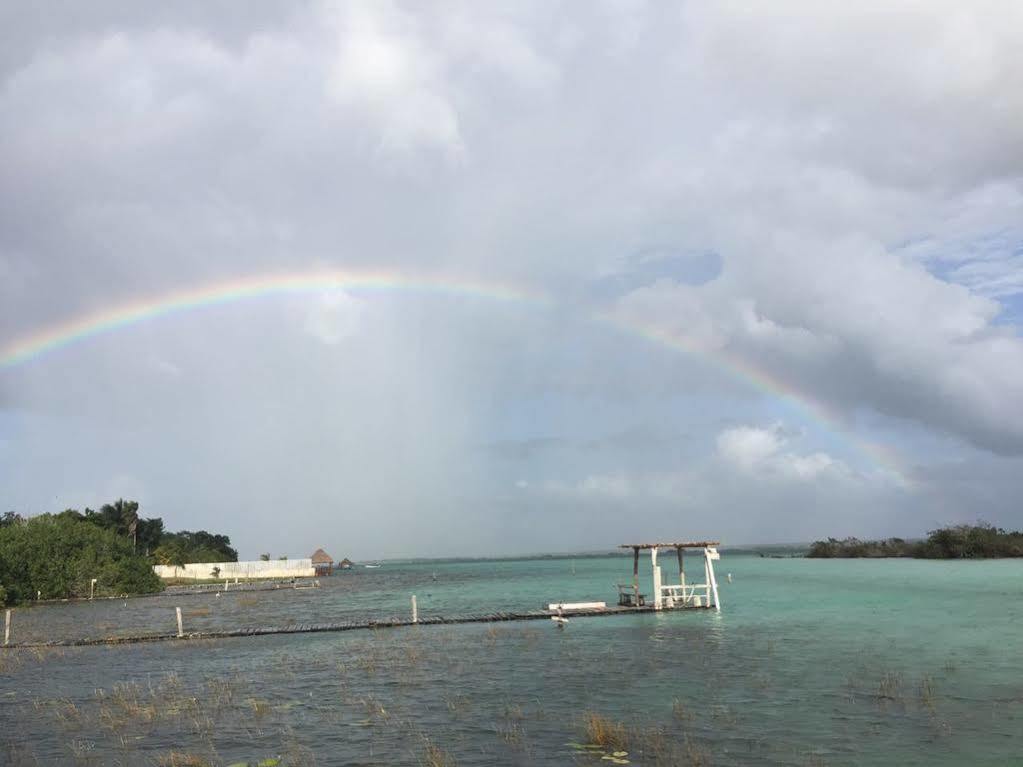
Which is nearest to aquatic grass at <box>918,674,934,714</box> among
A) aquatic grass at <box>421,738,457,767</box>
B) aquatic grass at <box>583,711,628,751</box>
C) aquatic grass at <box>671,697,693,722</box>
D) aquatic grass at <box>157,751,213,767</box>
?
aquatic grass at <box>671,697,693,722</box>

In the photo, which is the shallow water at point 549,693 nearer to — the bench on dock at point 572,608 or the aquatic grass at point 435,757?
the aquatic grass at point 435,757

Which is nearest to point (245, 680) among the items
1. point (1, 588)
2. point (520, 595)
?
point (520, 595)

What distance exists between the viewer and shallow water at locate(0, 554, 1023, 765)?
1789cm

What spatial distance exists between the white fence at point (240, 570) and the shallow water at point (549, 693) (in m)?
85.2

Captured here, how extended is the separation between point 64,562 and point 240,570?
52.0 m

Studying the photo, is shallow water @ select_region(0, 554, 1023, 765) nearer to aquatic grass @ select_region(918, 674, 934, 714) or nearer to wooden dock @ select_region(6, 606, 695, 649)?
aquatic grass @ select_region(918, 674, 934, 714)

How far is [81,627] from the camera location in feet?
178

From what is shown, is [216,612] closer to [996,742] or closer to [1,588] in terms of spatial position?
[1,588]

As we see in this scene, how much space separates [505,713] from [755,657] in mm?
13717

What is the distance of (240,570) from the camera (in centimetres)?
13800

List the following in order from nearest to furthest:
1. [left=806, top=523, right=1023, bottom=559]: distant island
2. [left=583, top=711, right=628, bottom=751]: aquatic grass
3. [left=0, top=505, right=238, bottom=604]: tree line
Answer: [left=583, top=711, right=628, bottom=751]: aquatic grass
[left=0, top=505, right=238, bottom=604]: tree line
[left=806, top=523, right=1023, bottom=559]: distant island

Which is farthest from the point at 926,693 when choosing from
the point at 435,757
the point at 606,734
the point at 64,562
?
the point at 64,562

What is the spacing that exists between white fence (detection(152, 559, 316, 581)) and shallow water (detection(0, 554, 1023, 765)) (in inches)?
3356

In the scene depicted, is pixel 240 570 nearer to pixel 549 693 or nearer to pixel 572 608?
pixel 572 608
